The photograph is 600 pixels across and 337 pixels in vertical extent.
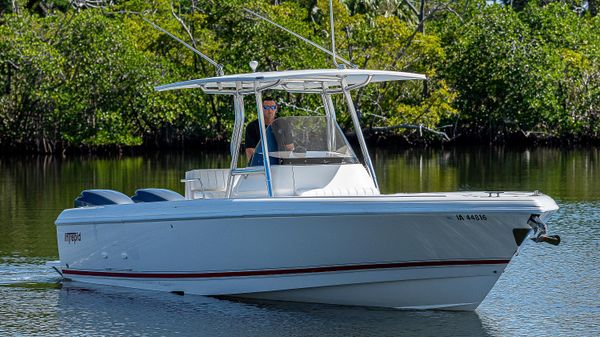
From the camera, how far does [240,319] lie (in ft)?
38.1

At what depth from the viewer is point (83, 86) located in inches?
1914

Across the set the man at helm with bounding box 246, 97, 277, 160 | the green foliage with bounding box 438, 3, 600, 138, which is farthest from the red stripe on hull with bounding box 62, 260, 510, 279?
the green foliage with bounding box 438, 3, 600, 138

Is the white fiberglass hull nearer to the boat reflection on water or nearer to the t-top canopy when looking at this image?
the boat reflection on water

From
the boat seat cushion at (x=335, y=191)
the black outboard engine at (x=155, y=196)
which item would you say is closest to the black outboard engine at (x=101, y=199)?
the black outboard engine at (x=155, y=196)

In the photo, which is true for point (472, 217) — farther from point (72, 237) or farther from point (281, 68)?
point (281, 68)

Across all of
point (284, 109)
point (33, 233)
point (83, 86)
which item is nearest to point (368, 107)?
point (284, 109)

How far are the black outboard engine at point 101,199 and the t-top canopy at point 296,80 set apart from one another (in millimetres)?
1462

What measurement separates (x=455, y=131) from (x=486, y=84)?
2871 millimetres

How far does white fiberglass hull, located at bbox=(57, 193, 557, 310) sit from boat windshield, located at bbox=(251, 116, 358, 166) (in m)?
1.09

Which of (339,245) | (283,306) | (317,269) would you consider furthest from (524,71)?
(339,245)

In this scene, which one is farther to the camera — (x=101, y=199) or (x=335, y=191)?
(x=101, y=199)

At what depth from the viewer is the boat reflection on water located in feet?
36.2

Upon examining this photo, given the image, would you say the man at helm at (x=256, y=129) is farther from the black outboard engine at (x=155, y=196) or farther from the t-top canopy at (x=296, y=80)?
the black outboard engine at (x=155, y=196)

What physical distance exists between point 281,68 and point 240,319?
38860 millimetres
